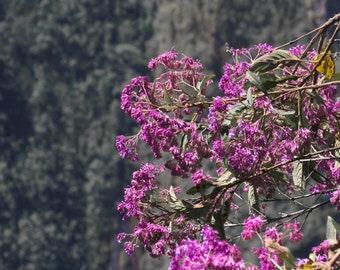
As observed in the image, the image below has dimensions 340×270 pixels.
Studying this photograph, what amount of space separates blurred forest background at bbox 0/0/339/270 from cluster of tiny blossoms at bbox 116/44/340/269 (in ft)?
141

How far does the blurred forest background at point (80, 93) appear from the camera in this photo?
159 feet

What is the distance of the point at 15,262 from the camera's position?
158 feet

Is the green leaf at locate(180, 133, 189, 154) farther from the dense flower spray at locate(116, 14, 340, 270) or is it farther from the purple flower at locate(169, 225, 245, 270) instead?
the purple flower at locate(169, 225, 245, 270)

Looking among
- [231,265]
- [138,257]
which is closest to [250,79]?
[231,265]

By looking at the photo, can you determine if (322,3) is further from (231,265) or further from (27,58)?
(231,265)

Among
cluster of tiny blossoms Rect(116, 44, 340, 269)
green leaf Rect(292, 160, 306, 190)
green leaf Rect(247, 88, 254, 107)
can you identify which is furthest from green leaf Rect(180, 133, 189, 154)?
green leaf Rect(292, 160, 306, 190)

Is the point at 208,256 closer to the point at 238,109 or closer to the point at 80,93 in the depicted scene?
the point at 238,109

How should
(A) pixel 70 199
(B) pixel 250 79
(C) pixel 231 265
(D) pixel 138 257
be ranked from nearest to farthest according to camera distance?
(C) pixel 231 265, (B) pixel 250 79, (D) pixel 138 257, (A) pixel 70 199

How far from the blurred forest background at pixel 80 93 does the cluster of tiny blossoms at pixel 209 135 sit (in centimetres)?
4296

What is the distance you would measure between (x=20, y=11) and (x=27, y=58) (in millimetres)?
2865

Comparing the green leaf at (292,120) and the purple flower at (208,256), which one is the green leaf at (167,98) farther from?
the purple flower at (208,256)

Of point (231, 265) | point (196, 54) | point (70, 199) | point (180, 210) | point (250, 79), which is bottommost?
point (231, 265)

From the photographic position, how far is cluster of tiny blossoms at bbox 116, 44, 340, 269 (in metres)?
2.24

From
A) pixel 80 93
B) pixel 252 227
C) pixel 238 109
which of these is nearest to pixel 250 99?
pixel 238 109
